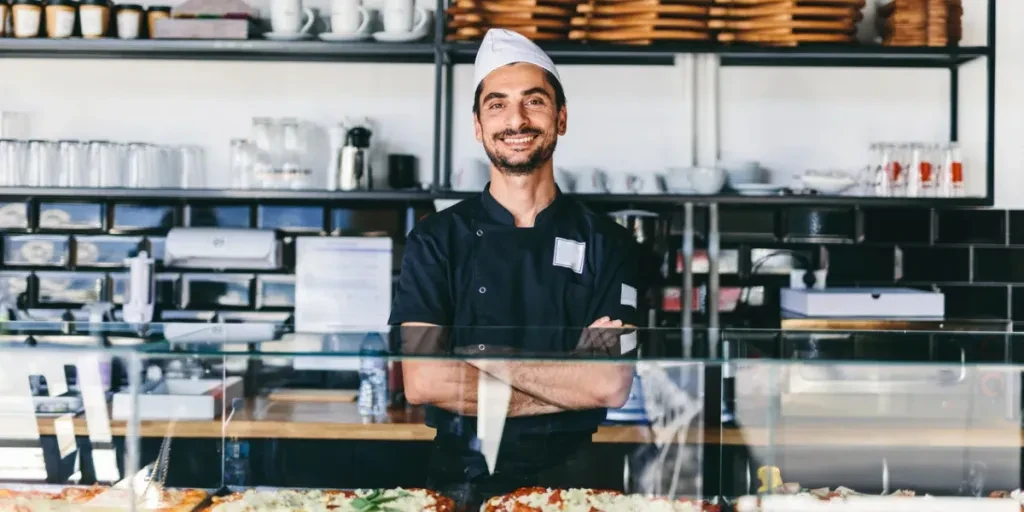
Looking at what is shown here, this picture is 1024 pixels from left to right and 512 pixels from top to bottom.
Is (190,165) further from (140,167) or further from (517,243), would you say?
Answer: (517,243)

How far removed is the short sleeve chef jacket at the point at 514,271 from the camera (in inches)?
93.2

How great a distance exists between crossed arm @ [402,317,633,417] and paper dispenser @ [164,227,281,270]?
219 cm

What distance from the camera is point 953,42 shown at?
12.0 feet

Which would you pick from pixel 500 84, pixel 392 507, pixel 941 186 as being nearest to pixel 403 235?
pixel 500 84

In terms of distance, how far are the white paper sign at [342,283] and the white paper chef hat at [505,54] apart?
4.59 feet

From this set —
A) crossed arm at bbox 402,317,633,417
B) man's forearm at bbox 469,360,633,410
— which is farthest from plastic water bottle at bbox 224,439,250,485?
man's forearm at bbox 469,360,633,410

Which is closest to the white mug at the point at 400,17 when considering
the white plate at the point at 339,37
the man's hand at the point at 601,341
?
the white plate at the point at 339,37

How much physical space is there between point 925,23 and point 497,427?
2594 millimetres

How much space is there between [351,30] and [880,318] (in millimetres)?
2069

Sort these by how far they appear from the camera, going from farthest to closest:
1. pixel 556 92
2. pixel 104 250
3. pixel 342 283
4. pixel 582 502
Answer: pixel 104 250 → pixel 342 283 → pixel 556 92 → pixel 582 502

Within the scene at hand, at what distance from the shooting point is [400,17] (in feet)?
11.8

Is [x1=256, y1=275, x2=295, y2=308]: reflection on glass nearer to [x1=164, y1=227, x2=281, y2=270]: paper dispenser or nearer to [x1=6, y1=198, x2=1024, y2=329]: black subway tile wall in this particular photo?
[x1=6, y1=198, x2=1024, y2=329]: black subway tile wall

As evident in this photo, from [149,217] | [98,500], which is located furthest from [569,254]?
[149,217]

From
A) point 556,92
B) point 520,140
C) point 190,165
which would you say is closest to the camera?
point 520,140
